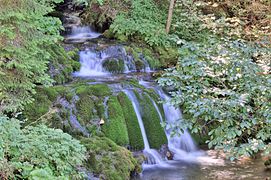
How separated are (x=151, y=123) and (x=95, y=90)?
4.90ft

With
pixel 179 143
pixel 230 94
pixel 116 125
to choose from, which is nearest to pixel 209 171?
pixel 179 143

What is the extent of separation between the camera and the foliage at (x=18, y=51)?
522 centimetres

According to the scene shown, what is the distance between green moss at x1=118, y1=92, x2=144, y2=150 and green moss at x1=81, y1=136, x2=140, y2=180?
2.77 ft

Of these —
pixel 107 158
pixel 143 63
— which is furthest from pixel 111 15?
pixel 107 158

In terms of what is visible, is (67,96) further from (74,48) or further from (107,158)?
(74,48)

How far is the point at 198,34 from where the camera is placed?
13.0 m

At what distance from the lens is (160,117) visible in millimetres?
7770

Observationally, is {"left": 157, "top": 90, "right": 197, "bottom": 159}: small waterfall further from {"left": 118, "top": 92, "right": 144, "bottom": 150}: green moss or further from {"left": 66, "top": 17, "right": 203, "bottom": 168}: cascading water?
{"left": 118, "top": 92, "right": 144, "bottom": 150}: green moss

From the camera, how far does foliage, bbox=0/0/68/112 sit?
5.22 meters

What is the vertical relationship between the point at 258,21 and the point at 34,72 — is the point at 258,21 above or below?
above

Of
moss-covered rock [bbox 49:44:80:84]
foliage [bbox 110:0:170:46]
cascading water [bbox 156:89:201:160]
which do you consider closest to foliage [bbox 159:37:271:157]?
cascading water [bbox 156:89:201:160]

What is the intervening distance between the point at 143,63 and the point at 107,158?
18.2ft

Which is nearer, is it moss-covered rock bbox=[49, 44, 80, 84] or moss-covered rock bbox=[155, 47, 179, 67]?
moss-covered rock bbox=[49, 44, 80, 84]

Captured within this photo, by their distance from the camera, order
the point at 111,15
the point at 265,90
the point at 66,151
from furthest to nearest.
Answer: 1. the point at 111,15
2. the point at 66,151
3. the point at 265,90
